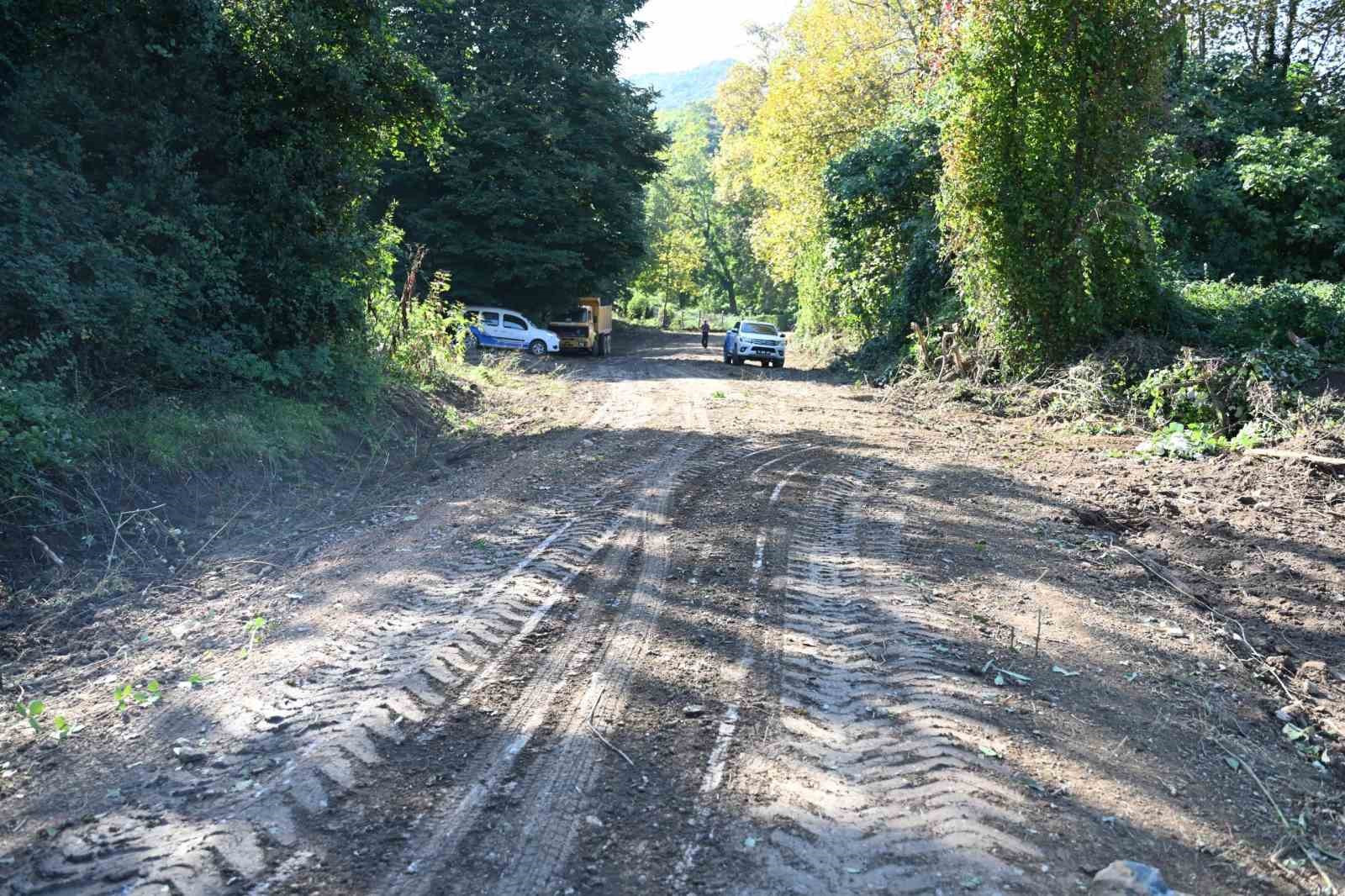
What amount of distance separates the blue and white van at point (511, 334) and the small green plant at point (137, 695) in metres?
27.6

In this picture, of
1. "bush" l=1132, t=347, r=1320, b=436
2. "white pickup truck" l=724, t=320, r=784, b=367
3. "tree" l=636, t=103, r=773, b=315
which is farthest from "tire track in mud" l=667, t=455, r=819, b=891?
Result: "tree" l=636, t=103, r=773, b=315

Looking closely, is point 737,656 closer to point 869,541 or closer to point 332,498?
point 869,541

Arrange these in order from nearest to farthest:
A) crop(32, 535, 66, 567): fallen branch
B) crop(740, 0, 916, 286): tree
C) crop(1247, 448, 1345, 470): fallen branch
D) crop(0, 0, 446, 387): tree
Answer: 1. crop(32, 535, 66, 567): fallen branch
2. crop(0, 0, 446, 387): tree
3. crop(1247, 448, 1345, 470): fallen branch
4. crop(740, 0, 916, 286): tree

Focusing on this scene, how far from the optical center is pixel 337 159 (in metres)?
12.1

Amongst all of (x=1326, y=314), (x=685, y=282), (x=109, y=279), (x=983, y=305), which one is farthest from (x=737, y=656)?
(x=685, y=282)

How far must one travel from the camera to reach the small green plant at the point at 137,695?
477 centimetres

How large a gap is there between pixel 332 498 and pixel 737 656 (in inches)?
226

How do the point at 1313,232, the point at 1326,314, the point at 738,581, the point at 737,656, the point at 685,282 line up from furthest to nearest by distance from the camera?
the point at 685,282 → the point at 1313,232 → the point at 1326,314 → the point at 738,581 → the point at 737,656

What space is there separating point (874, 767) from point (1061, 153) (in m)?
14.5

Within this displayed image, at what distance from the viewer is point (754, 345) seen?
28891 mm

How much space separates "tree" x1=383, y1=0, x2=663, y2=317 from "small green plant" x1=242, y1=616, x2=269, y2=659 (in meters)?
28.4

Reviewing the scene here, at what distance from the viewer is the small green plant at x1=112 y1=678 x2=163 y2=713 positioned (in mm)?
4767

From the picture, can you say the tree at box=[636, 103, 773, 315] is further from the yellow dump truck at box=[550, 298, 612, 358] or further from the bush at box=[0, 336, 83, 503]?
the bush at box=[0, 336, 83, 503]

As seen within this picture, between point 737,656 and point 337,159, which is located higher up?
point 337,159
